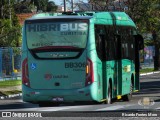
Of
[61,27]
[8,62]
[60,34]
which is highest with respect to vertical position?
[61,27]

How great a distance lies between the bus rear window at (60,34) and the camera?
737 inches

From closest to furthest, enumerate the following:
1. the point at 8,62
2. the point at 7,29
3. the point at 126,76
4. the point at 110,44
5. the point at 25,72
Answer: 1. the point at 25,72
2. the point at 110,44
3. the point at 126,76
4. the point at 8,62
5. the point at 7,29

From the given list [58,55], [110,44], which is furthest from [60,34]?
[110,44]

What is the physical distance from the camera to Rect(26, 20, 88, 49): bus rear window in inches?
737

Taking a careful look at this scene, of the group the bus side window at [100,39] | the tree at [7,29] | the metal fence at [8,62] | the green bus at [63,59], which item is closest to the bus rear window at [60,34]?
the green bus at [63,59]

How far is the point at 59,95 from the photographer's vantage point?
18.8 metres

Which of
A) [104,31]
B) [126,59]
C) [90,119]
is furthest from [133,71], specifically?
[90,119]

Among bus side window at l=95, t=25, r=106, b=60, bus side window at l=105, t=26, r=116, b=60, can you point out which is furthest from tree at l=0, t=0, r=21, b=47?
bus side window at l=95, t=25, r=106, b=60

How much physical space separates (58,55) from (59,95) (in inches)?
52.5

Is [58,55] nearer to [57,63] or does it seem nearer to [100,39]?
[57,63]

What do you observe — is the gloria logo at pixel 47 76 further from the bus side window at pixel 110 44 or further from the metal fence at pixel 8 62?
the metal fence at pixel 8 62

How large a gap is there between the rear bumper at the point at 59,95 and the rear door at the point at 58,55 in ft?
0.50

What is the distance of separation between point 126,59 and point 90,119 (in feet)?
30.7

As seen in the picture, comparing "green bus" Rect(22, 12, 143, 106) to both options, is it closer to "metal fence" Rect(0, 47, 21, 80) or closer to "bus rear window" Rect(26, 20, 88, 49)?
"bus rear window" Rect(26, 20, 88, 49)
